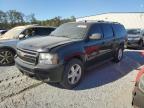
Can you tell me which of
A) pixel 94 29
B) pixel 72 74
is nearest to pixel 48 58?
pixel 72 74

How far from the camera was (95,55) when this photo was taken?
21.5 ft

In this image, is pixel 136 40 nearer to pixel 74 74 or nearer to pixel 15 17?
pixel 74 74

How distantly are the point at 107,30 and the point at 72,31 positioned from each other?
1.66 meters

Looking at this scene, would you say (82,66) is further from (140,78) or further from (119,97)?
(140,78)

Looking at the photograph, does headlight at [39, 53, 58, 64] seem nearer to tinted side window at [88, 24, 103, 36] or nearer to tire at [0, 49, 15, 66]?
tinted side window at [88, 24, 103, 36]

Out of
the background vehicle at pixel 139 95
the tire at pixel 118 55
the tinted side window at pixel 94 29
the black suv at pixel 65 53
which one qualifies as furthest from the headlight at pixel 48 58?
the tire at pixel 118 55

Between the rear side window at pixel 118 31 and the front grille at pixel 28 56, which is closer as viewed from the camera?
the front grille at pixel 28 56

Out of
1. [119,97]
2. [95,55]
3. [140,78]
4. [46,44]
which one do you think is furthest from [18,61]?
[140,78]

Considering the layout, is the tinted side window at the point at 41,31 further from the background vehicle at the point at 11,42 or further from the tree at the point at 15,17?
the tree at the point at 15,17

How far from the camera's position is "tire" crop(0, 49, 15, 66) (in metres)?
7.98

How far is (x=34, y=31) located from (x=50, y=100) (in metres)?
5.46

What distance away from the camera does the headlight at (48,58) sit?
16.4 ft

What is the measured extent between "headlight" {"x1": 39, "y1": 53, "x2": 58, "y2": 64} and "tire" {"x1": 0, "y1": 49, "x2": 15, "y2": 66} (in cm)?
341

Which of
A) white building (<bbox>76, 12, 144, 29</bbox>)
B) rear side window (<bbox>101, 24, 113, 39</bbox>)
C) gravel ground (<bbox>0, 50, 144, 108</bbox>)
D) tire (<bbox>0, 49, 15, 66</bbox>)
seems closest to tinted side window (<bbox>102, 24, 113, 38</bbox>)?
rear side window (<bbox>101, 24, 113, 39</bbox>)
